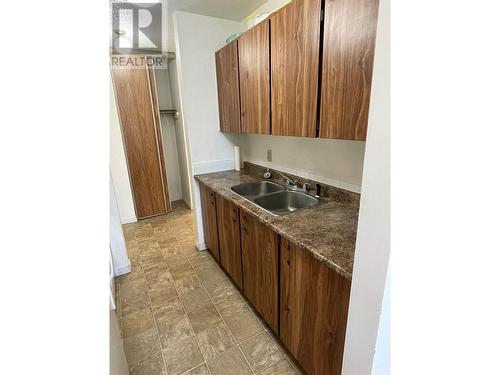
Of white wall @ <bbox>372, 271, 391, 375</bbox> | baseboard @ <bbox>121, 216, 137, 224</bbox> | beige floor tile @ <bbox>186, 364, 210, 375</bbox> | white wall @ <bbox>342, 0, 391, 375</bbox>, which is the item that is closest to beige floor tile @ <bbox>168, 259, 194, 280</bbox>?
beige floor tile @ <bbox>186, 364, 210, 375</bbox>

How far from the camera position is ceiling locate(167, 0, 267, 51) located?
193 centimetres

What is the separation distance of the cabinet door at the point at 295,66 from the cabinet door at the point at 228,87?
1.85ft

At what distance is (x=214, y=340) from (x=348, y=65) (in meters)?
1.87

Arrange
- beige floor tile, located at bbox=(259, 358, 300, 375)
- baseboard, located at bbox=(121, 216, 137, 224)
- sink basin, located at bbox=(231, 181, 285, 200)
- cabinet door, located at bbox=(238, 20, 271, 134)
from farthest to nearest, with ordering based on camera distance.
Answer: baseboard, located at bbox=(121, 216, 137, 224), sink basin, located at bbox=(231, 181, 285, 200), cabinet door, located at bbox=(238, 20, 271, 134), beige floor tile, located at bbox=(259, 358, 300, 375)

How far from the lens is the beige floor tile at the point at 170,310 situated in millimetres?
1839

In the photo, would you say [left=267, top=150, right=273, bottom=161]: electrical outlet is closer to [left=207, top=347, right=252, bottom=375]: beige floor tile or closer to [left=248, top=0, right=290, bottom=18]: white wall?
[left=248, top=0, right=290, bottom=18]: white wall

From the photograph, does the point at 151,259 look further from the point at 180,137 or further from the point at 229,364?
the point at 180,137

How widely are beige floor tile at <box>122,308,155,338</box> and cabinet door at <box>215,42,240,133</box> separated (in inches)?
68.9

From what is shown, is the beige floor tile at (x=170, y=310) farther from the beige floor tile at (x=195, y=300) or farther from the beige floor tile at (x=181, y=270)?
the beige floor tile at (x=181, y=270)
